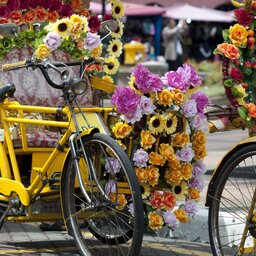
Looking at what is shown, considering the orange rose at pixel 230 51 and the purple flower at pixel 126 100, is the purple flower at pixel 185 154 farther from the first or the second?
the orange rose at pixel 230 51

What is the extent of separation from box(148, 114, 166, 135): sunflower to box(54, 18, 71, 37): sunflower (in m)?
0.88

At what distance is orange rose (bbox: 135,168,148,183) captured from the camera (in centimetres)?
662

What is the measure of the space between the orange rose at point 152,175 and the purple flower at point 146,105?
349 millimetres

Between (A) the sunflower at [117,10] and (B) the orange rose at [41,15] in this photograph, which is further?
(A) the sunflower at [117,10]

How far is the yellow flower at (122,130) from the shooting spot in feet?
21.8

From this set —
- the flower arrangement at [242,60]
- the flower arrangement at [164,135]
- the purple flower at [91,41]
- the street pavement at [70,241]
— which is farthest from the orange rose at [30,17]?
the flower arrangement at [242,60]

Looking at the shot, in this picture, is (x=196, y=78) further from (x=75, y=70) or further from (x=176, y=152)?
(x=75, y=70)

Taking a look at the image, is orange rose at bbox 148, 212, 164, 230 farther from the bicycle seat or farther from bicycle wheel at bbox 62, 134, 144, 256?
the bicycle seat

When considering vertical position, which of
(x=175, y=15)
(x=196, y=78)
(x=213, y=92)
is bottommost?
(x=175, y=15)

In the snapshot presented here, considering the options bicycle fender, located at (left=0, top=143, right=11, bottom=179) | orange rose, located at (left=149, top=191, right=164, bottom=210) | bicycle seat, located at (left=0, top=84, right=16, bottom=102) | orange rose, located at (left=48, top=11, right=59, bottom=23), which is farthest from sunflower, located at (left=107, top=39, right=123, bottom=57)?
orange rose, located at (left=149, top=191, right=164, bottom=210)

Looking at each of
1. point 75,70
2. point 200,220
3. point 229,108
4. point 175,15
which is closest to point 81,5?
point 75,70

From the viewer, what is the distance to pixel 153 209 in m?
6.72

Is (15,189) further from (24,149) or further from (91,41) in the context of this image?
(91,41)

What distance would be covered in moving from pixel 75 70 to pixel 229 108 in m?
2.13
